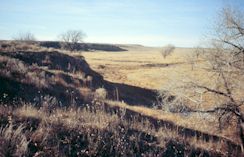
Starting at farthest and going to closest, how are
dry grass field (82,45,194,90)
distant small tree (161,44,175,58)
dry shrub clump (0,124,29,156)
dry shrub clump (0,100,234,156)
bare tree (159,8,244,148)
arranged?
distant small tree (161,44,175,58) → dry grass field (82,45,194,90) → bare tree (159,8,244,148) → dry shrub clump (0,100,234,156) → dry shrub clump (0,124,29,156)

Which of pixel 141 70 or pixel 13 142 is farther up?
pixel 13 142

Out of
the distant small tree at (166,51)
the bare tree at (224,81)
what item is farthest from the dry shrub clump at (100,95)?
the distant small tree at (166,51)

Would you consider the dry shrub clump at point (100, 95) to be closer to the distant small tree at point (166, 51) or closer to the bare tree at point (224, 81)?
the bare tree at point (224, 81)

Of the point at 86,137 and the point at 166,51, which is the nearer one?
the point at 86,137

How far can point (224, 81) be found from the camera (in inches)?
600

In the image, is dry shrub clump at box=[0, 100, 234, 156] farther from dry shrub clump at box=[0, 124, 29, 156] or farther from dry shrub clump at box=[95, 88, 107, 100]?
dry shrub clump at box=[95, 88, 107, 100]

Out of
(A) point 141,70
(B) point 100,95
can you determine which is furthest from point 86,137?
(A) point 141,70

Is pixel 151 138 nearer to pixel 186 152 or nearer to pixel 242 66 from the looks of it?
pixel 186 152

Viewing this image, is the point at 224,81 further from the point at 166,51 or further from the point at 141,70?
the point at 166,51

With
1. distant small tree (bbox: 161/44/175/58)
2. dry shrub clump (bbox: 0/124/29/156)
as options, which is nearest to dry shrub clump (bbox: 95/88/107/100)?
dry shrub clump (bbox: 0/124/29/156)

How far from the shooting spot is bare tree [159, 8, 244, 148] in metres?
14.7

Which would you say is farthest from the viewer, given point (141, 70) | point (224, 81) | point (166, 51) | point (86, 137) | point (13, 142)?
point (166, 51)

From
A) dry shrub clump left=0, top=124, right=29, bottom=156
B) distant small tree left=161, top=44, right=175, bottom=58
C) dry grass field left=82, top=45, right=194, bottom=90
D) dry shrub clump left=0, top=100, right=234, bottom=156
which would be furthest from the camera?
distant small tree left=161, top=44, right=175, bottom=58

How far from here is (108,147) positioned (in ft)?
20.3
